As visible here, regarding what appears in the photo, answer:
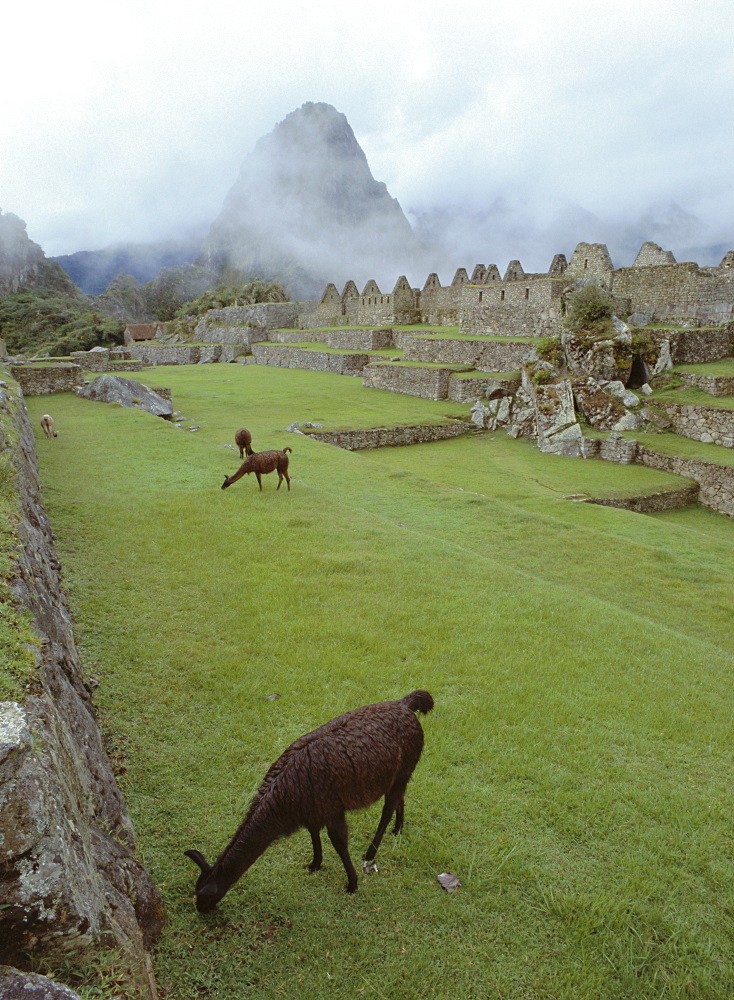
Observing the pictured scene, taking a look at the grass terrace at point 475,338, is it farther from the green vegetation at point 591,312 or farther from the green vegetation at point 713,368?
the green vegetation at point 713,368

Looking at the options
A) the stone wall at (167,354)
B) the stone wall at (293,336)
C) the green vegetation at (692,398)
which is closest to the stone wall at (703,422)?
the green vegetation at (692,398)

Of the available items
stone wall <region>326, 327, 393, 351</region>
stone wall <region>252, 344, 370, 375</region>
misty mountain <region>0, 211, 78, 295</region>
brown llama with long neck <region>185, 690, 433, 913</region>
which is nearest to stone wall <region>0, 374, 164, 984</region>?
brown llama with long neck <region>185, 690, 433, 913</region>

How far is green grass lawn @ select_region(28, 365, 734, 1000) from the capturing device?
114 inches

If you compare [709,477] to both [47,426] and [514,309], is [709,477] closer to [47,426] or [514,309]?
[514,309]

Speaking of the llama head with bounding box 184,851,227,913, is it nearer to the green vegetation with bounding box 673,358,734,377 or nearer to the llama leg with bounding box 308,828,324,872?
the llama leg with bounding box 308,828,324,872

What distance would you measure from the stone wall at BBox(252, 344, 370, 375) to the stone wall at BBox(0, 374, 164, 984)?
28693 mm

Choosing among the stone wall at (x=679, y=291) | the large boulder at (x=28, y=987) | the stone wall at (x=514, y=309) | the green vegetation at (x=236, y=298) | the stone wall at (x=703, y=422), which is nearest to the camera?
the large boulder at (x=28, y=987)

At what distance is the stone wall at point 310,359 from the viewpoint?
31062 mm

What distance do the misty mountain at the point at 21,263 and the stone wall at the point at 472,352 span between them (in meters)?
50.6

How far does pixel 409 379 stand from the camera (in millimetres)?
25234

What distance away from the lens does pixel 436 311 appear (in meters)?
35.1

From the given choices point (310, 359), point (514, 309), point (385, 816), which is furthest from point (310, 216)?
point (385, 816)

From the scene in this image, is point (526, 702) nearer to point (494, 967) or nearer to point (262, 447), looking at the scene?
point (494, 967)

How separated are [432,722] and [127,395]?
1678 centimetres
